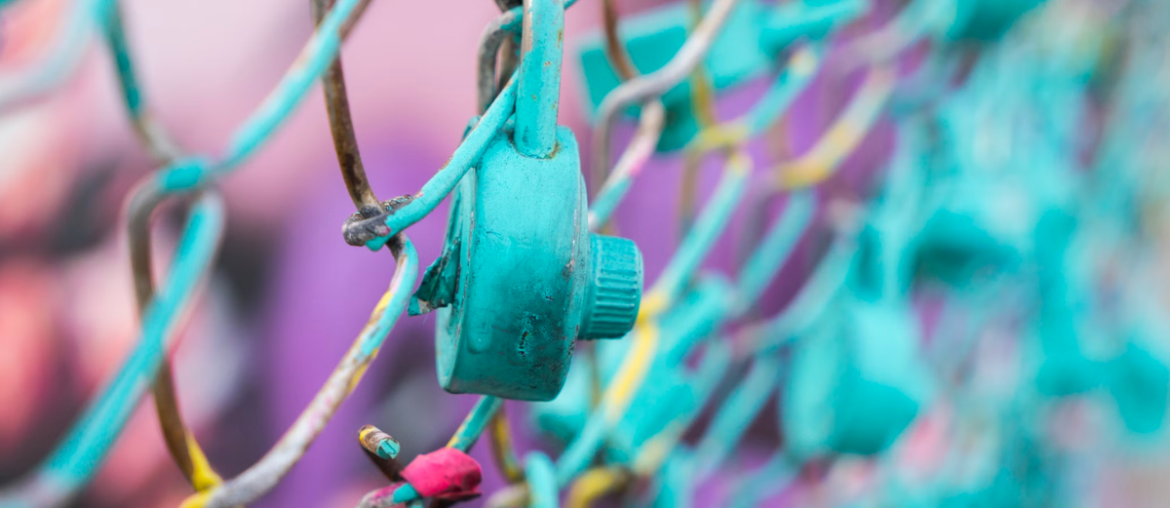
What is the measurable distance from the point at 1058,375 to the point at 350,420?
582 mm

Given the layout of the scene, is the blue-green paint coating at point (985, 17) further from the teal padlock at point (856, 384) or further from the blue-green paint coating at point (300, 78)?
the blue-green paint coating at point (300, 78)

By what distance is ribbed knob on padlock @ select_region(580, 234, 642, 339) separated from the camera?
0.14 m

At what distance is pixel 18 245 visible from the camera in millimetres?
293

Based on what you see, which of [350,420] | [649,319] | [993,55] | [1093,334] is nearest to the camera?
[649,319]

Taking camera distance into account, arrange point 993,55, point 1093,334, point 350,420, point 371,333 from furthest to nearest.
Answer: point 1093,334 < point 993,55 < point 350,420 < point 371,333

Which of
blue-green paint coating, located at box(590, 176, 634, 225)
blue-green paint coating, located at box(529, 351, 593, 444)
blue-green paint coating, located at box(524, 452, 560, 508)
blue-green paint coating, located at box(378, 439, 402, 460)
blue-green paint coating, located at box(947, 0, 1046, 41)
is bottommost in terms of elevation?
blue-green paint coating, located at box(378, 439, 402, 460)

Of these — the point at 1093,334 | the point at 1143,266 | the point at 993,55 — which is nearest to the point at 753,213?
the point at 993,55

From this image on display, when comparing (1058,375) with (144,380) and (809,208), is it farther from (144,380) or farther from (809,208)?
(144,380)

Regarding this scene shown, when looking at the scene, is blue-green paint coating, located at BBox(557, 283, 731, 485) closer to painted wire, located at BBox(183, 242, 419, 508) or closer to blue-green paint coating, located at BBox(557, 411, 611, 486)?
blue-green paint coating, located at BBox(557, 411, 611, 486)

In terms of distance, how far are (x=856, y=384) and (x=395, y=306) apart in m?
0.27

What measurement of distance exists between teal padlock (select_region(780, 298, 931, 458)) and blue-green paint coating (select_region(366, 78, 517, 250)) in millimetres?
274

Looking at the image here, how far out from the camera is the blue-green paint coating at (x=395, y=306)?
123mm

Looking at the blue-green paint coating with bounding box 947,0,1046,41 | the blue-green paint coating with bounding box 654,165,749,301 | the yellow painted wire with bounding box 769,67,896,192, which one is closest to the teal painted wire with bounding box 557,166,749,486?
the blue-green paint coating with bounding box 654,165,749,301

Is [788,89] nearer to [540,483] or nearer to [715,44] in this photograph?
[715,44]
